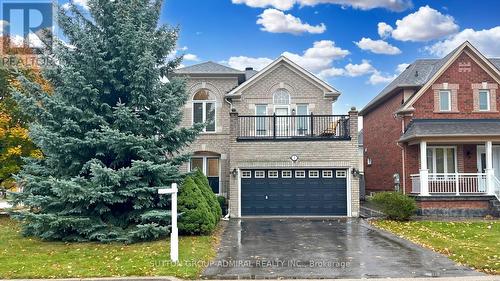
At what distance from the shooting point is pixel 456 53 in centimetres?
2080

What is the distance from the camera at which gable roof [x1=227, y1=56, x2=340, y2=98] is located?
21484 millimetres

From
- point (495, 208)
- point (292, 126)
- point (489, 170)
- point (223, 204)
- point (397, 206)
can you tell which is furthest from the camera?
point (292, 126)

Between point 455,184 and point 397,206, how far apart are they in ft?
14.5

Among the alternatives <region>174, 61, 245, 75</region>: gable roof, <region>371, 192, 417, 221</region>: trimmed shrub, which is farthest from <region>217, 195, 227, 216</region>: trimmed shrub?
<region>371, 192, 417, 221</region>: trimmed shrub

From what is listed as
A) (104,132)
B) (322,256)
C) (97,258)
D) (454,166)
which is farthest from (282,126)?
(97,258)

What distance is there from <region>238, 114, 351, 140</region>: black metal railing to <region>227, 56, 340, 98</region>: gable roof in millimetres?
1502

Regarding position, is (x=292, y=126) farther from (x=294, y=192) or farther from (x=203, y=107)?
(x=203, y=107)

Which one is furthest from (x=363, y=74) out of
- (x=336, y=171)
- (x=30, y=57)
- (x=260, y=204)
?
(x=30, y=57)

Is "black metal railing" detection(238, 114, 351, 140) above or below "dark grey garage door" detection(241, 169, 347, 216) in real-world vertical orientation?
above

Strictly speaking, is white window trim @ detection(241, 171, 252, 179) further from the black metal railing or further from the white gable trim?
the white gable trim

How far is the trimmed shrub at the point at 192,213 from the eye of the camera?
12789mm

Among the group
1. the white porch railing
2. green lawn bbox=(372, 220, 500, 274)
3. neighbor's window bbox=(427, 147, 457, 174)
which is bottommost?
green lawn bbox=(372, 220, 500, 274)

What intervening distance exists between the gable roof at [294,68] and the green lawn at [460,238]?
285 inches

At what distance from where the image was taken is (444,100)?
21.2 m
